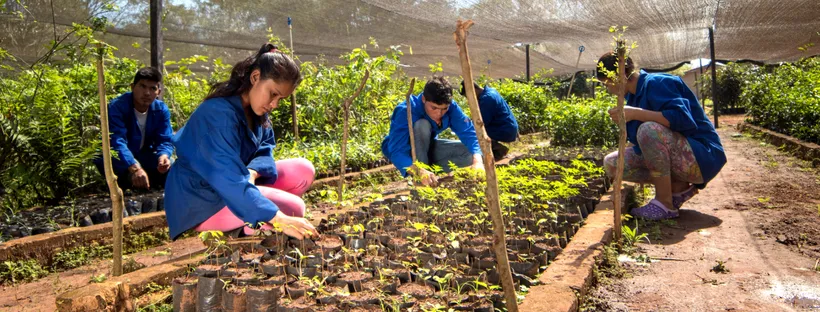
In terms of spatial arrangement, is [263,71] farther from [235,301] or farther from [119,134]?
[119,134]

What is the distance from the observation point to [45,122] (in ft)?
14.2

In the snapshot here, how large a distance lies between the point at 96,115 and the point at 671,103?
4.32 m

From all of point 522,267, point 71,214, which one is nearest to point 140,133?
point 71,214

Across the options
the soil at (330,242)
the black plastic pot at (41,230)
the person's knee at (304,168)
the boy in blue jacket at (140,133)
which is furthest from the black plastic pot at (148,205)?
the soil at (330,242)

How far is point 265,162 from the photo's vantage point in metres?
3.37

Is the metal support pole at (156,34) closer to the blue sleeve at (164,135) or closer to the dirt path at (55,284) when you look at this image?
the blue sleeve at (164,135)

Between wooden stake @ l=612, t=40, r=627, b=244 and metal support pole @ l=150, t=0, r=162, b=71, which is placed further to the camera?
metal support pole @ l=150, t=0, r=162, b=71

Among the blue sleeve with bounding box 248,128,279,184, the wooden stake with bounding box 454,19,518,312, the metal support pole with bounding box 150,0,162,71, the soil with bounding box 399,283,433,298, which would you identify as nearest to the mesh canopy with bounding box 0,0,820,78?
the metal support pole with bounding box 150,0,162,71

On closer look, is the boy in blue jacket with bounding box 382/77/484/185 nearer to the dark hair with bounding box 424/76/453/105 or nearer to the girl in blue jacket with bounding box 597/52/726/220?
the dark hair with bounding box 424/76/453/105

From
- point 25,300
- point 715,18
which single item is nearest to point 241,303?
point 25,300

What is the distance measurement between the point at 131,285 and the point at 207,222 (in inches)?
26.8

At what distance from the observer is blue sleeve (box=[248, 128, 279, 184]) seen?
3336 millimetres

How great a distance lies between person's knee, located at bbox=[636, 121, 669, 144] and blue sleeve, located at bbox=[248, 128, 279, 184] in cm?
232

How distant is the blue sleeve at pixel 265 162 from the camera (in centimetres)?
334
